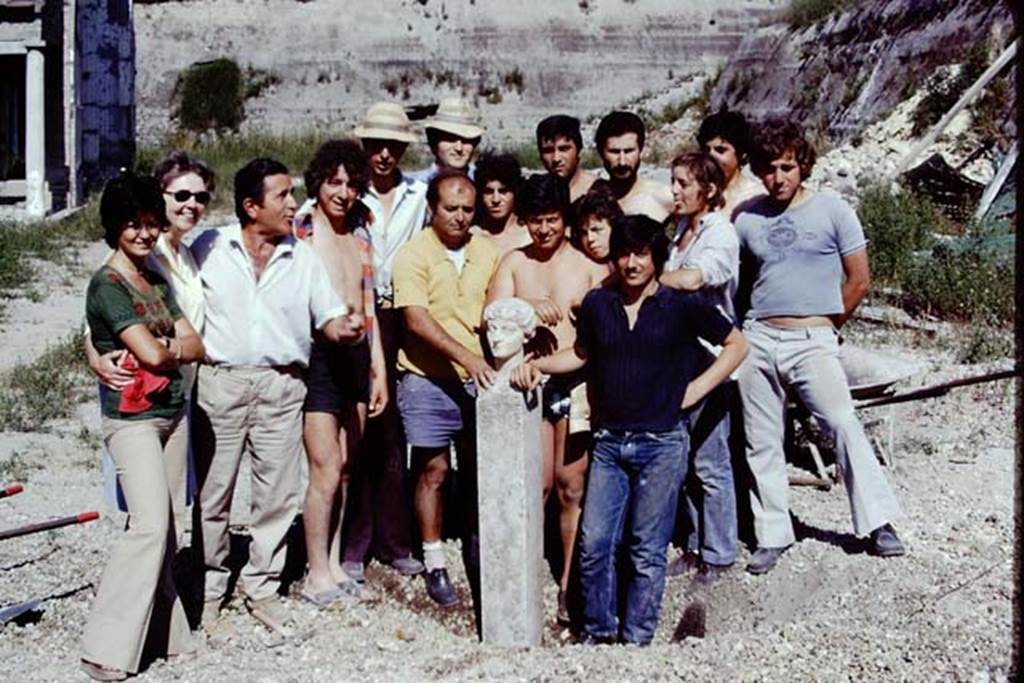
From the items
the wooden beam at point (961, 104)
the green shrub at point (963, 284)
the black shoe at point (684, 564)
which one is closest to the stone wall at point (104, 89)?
the wooden beam at point (961, 104)

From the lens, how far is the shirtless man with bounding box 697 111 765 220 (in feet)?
18.2

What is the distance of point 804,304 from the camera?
5352mm

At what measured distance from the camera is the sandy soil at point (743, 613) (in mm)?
4426

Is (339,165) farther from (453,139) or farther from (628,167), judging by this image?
(628,167)

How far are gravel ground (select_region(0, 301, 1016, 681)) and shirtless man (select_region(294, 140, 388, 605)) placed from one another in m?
0.45

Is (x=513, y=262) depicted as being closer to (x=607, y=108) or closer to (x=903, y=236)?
(x=903, y=236)

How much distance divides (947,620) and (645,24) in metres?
30.9

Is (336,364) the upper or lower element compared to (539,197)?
lower

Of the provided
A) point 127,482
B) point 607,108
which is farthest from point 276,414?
point 607,108

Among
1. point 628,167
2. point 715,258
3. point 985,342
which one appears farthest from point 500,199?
point 985,342

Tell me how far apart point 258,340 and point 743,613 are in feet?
7.73

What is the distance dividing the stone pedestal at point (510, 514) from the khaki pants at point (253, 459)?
75 centimetres

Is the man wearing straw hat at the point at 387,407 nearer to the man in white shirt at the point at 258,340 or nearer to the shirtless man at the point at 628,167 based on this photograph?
the man in white shirt at the point at 258,340

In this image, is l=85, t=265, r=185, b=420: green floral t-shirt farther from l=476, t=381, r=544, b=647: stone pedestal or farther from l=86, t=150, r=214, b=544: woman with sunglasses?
l=476, t=381, r=544, b=647: stone pedestal
